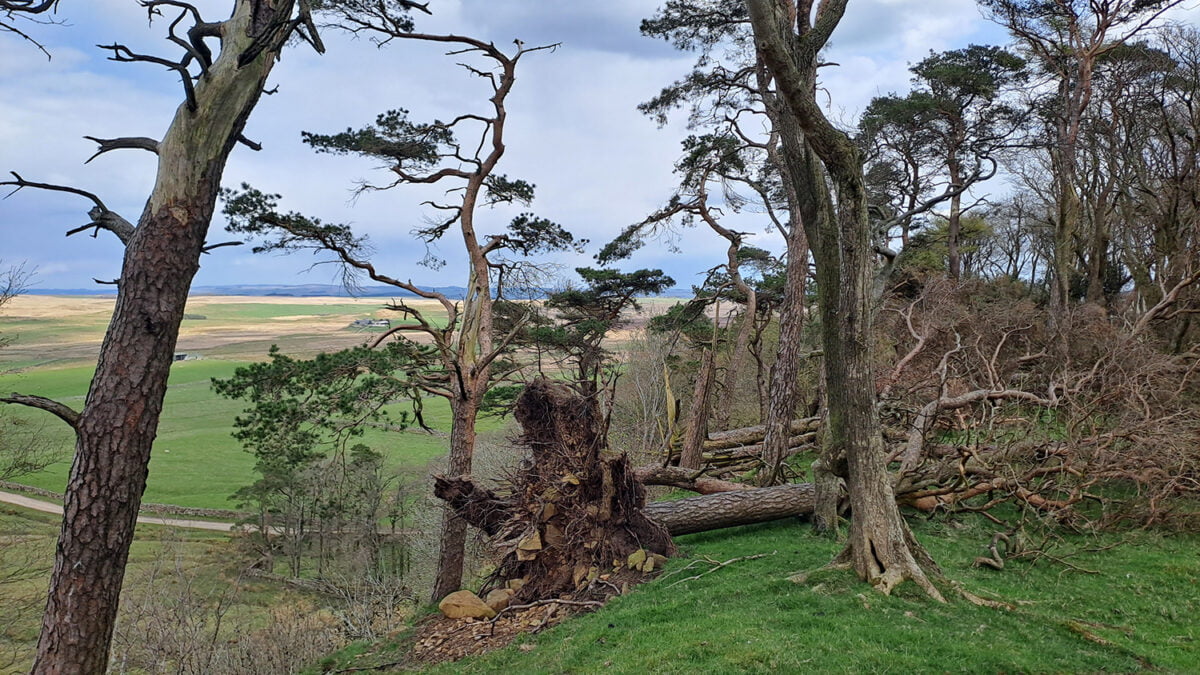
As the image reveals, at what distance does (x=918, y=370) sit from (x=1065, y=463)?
21.7 feet

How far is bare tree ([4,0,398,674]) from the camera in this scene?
4.16 meters

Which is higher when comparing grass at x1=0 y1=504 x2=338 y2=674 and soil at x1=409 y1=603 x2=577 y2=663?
soil at x1=409 y1=603 x2=577 y2=663

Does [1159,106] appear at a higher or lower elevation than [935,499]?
higher

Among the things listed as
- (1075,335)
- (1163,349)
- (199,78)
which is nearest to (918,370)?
(1075,335)

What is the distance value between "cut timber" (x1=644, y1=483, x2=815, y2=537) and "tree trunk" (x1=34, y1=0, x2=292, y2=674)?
7.30 metres

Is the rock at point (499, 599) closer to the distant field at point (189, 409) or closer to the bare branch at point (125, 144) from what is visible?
the bare branch at point (125, 144)

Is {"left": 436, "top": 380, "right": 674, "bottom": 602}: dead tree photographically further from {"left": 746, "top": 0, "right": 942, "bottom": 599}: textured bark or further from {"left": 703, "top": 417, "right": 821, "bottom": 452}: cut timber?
{"left": 703, "top": 417, "right": 821, "bottom": 452}: cut timber

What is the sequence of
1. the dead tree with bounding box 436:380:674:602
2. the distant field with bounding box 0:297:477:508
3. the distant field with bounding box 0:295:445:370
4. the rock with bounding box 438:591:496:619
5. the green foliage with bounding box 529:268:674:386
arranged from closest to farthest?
the rock with bounding box 438:591:496:619
the dead tree with bounding box 436:380:674:602
the distant field with bounding box 0:295:445:370
the green foliage with bounding box 529:268:674:386
the distant field with bounding box 0:297:477:508

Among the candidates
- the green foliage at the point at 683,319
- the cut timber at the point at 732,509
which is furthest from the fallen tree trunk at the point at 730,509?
the green foliage at the point at 683,319

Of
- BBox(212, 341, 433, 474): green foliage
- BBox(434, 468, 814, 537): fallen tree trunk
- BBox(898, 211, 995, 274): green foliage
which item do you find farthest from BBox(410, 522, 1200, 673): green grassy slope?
BBox(898, 211, 995, 274): green foliage

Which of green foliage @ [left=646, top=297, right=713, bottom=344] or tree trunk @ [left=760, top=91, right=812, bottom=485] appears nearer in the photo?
tree trunk @ [left=760, top=91, right=812, bottom=485]

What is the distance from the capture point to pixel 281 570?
30328 mm

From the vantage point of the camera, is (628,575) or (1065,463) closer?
(628,575)

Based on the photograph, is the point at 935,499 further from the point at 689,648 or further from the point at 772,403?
the point at 689,648
